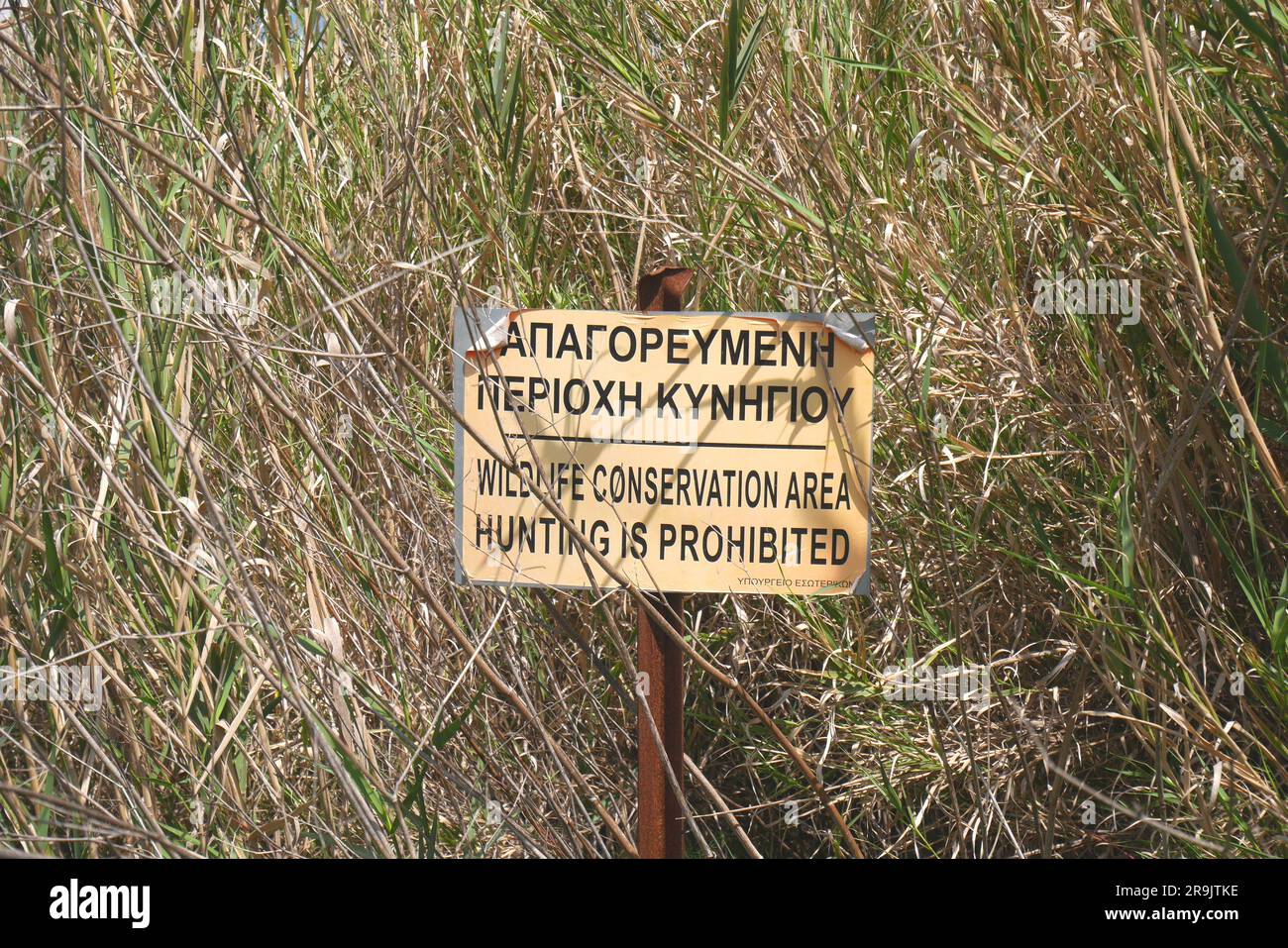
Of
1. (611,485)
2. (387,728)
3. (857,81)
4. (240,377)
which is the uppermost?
(857,81)

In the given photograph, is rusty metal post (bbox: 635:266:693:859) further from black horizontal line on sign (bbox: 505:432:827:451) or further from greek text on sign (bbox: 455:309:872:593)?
black horizontal line on sign (bbox: 505:432:827:451)

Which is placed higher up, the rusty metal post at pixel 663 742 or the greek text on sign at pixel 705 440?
the greek text on sign at pixel 705 440

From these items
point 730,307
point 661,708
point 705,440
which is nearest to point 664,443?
point 705,440

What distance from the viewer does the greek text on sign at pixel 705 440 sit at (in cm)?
123

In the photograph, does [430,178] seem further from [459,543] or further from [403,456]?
[459,543]

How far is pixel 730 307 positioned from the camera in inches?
69.3

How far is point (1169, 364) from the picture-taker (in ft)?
4.68

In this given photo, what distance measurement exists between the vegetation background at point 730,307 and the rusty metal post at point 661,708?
0.10 meters

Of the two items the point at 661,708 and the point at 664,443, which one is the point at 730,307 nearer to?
the point at 664,443

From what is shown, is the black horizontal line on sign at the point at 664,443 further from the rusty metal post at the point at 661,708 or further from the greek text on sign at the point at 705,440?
the rusty metal post at the point at 661,708

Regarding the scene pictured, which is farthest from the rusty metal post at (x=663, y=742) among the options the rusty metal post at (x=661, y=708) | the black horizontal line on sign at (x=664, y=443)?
the black horizontal line on sign at (x=664, y=443)

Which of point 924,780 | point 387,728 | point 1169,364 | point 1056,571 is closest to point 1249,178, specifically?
point 1169,364

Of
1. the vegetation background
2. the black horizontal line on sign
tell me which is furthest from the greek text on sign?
the vegetation background

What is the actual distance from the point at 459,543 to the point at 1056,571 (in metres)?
0.80
